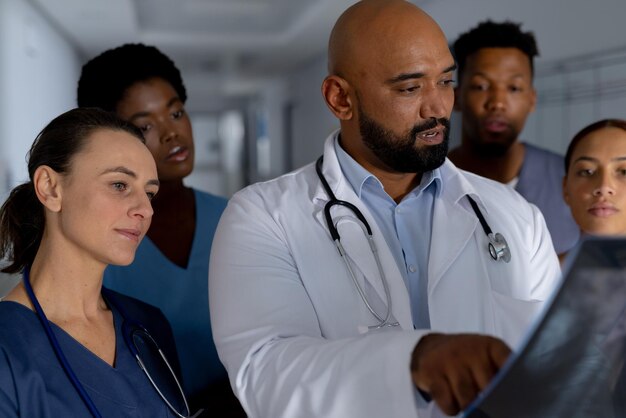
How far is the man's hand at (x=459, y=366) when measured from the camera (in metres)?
0.62

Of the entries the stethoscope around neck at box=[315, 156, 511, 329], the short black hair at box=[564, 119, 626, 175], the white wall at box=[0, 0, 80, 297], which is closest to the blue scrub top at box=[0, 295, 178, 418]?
the stethoscope around neck at box=[315, 156, 511, 329]

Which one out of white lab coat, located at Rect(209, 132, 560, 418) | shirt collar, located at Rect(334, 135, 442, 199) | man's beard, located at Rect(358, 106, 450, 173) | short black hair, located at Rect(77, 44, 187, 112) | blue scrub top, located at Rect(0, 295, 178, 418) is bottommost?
blue scrub top, located at Rect(0, 295, 178, 418)

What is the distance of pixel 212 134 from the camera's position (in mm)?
9969

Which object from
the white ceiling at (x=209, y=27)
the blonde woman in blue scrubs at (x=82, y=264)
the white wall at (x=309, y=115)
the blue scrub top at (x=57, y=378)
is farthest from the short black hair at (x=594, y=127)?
the white wall at (x=309, y=115)

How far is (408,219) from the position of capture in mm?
1263

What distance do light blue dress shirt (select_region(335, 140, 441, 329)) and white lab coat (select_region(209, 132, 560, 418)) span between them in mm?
25

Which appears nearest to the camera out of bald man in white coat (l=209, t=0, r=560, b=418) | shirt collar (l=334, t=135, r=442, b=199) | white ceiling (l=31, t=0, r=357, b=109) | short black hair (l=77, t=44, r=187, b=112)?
bald man in white coat (l=209, t=0, r=560, b=418)

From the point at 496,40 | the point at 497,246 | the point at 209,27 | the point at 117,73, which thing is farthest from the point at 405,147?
the point at 209,27

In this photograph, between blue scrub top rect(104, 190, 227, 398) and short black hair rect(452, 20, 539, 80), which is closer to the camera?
blue scrub top rect(104, 190, 227, 398)

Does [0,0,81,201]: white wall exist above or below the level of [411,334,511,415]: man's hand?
above

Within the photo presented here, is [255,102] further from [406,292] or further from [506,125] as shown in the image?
[406,292]

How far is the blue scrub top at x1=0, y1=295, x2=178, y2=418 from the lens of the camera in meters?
1.05

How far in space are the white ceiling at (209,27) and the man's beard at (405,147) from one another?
164 inches

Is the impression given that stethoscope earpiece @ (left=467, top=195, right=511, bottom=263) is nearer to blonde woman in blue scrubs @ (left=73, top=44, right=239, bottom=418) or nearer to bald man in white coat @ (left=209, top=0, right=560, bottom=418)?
bald man in white coat @ (left=209, top=0, right=560, bottom=418)
